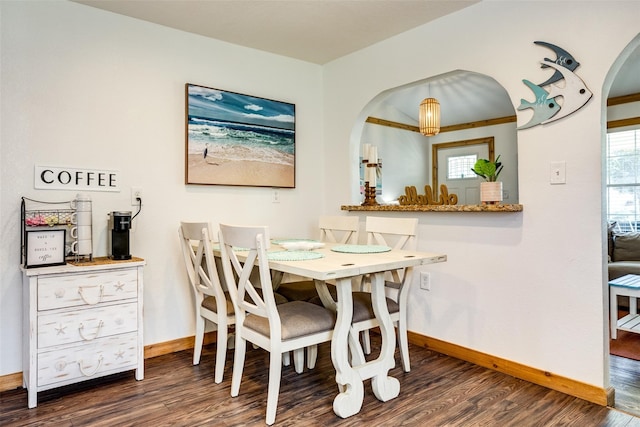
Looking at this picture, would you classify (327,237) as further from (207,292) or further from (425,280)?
(207,292)

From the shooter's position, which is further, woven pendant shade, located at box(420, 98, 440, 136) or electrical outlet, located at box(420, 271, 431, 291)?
woven pendant shade, located at box(420, 98, 440, 136)

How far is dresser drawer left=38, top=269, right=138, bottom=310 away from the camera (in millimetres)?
2074

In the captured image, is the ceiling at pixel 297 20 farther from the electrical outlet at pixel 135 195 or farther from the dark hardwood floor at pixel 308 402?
Answer: the dark hardwood floor at pixel 308 402

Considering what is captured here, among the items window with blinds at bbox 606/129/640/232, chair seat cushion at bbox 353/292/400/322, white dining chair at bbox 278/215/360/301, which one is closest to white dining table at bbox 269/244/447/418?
chair seat cushion at bbox 353/292/400/322

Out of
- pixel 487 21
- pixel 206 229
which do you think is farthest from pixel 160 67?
pixel 487 21

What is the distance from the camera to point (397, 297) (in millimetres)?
2500

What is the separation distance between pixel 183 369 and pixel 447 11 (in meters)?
2.80

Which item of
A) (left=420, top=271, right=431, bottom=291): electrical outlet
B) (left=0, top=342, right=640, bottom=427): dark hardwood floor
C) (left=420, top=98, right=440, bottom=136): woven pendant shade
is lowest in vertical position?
(left=0, top=342, right=640, bottom=427): dark hardwood floor

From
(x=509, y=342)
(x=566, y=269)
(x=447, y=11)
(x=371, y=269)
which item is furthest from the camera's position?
(x=447, y=11)

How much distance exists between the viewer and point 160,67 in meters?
2.79

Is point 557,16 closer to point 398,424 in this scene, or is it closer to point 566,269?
point 566,269

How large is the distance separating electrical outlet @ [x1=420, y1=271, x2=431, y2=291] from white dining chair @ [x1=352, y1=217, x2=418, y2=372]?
6.4 inches

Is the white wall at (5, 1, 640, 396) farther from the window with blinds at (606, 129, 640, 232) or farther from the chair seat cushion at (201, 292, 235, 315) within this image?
the window with blinds at (606, 129, 640, 232)

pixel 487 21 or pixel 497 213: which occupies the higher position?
pixel 487 21
